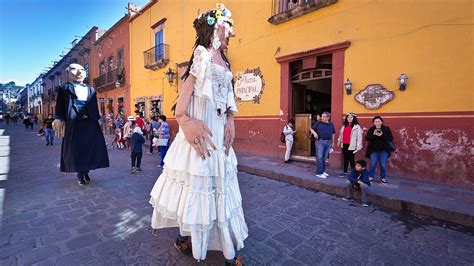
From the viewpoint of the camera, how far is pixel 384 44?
5.55 metres

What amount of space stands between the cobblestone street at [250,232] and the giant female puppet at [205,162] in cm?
41

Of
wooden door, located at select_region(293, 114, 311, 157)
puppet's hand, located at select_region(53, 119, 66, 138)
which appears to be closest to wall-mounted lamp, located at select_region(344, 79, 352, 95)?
wooden door, located at select_region(293, 114, 311, 157)

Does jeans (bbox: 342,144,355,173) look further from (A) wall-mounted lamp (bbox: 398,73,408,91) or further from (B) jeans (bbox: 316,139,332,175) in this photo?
(A) wall-mounted lamp (bbox: 398,73,408,91)

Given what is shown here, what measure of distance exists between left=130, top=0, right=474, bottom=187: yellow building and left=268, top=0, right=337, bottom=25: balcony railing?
0.03 m

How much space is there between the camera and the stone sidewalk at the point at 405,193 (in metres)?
3.44

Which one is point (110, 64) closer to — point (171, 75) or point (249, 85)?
point (171, 75)

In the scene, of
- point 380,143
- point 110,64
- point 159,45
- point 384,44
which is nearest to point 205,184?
point 380,143

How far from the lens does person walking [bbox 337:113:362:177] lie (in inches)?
206

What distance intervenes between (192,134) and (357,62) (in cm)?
568

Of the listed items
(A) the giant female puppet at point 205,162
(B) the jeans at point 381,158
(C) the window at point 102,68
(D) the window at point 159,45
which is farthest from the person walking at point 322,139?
(C) the window at point 102,68

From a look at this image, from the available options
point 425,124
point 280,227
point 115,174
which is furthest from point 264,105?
point 280,227

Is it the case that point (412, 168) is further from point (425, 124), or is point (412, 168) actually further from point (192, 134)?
point (192, 134)

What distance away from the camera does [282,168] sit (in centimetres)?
621

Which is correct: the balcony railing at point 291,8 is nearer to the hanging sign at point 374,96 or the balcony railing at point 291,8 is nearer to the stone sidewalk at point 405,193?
the hanging sign at point 374,96
